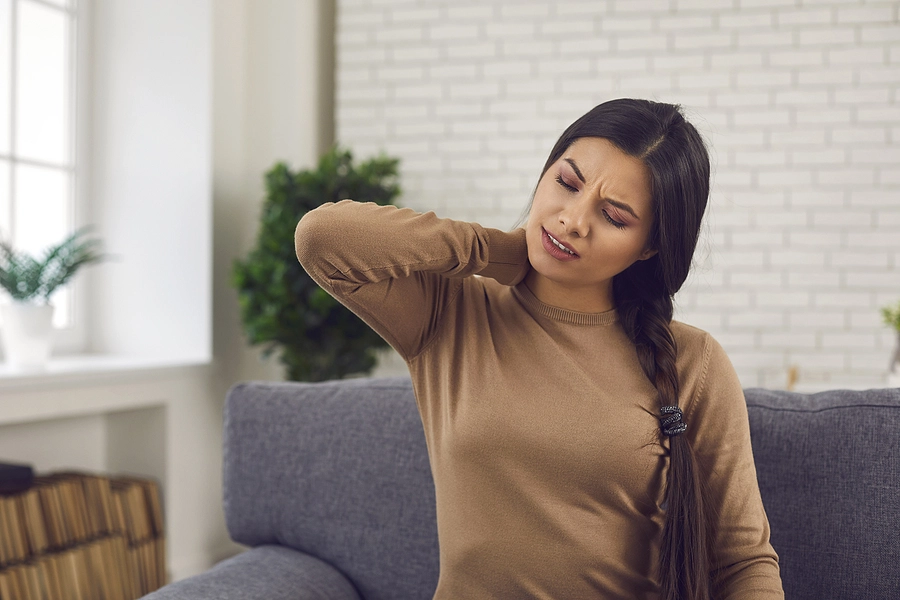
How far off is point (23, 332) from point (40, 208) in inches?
30.8

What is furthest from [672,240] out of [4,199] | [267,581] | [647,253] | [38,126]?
[38,126]

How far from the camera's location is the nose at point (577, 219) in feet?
3.84

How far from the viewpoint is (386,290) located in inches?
47.6

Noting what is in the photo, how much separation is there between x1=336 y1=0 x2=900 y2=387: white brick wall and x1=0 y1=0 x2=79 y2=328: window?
A: 5.17 ft

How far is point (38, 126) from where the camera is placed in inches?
124

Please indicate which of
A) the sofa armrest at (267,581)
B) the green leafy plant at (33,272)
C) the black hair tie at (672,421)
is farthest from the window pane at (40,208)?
the black hair tie at (672,421)

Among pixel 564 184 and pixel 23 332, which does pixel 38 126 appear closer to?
pixel 23 332

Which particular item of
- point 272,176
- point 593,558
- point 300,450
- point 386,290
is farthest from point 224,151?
point 593,558

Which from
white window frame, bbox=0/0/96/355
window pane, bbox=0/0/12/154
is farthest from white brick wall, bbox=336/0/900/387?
window pane, bbox=0/0/12/154

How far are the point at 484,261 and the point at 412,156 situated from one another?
2.72 metres

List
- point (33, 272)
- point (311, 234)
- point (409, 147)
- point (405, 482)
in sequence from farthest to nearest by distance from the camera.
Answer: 1. point (409, 147)
2. point (33, 272)
3. point (405, 482)
4. point (311, 234)

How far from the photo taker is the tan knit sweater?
1187 millimetres

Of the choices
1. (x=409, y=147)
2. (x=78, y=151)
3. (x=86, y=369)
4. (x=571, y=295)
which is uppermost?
(x=409, y=147)

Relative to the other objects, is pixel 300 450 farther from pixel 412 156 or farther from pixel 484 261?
pixel 412 156
